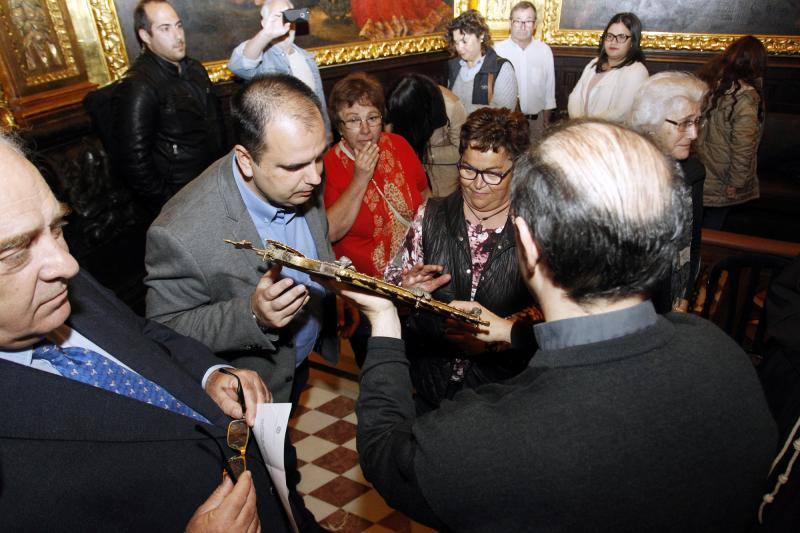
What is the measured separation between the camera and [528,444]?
979 mm

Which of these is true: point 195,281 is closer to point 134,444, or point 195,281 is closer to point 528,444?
point 134,444

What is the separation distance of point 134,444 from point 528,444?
0.98 metres

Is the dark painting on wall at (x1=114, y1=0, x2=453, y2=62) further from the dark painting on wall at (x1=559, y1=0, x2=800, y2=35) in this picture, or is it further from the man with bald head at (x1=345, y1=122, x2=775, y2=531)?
the man with bald head at (x1=345, y1=122, x2=775, y2=531)

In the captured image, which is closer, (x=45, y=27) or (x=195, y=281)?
(x=195, y=281)

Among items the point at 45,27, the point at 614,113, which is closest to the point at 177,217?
the point at 45,27

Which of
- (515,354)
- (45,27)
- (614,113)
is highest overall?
(45,27)

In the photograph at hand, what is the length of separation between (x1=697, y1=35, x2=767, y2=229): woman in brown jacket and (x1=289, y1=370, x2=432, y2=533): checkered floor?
393 centimetres

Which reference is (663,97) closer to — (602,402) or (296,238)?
(296,238)

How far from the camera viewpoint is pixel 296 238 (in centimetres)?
234

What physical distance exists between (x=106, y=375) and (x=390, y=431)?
83 centimetres

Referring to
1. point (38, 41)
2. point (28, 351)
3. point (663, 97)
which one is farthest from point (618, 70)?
point (28, 351)

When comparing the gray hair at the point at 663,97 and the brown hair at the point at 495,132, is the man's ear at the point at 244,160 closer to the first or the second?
the brown hair at the point at 495,132

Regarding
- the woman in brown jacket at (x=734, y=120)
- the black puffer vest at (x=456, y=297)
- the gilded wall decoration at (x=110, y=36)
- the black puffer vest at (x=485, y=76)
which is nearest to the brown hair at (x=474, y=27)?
the black puffer vest at (x=485, y=76)

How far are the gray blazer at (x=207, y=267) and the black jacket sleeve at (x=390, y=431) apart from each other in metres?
0.69
